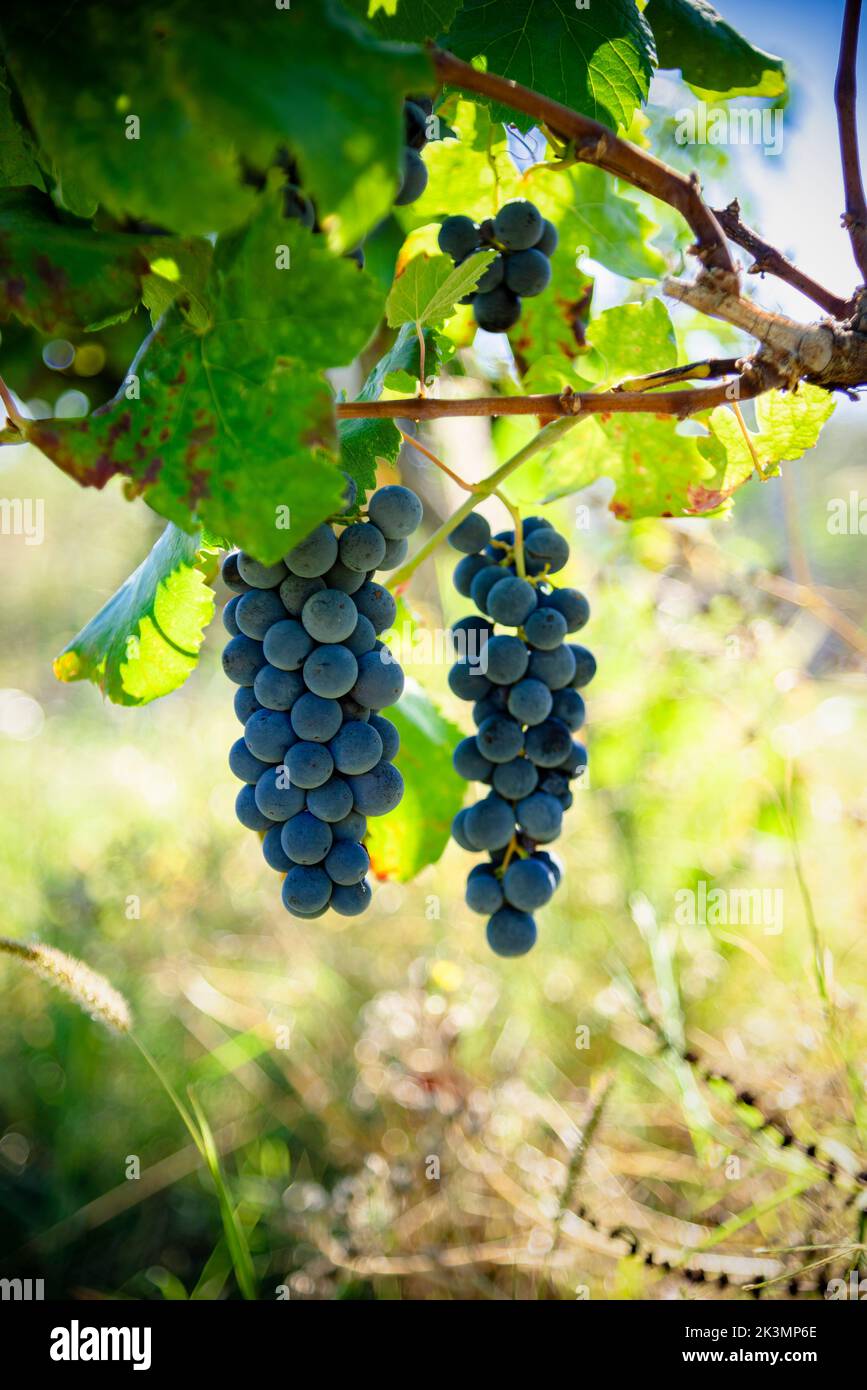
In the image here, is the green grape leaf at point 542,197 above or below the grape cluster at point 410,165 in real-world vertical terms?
above

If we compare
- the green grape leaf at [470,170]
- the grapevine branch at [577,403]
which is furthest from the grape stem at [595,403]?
the green grape leaf at [470,170]

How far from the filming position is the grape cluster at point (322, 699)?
0.57 meters

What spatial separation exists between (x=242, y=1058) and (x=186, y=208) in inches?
60.0

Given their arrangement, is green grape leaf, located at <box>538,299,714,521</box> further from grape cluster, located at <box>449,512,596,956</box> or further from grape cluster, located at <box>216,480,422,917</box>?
grape cluster, located at <box>216,480,422,917</box>

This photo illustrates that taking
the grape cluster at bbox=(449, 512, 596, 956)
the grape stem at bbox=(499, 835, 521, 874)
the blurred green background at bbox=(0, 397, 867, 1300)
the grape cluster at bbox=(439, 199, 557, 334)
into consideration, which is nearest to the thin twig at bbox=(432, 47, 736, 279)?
the grape cluster at bbox=(439, 199, 557, 334)

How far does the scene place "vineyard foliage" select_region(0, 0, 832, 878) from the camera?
36cm

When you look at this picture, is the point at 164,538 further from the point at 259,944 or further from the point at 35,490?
the point at 35,490

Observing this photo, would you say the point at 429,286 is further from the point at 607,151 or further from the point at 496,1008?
the point at 496,1008

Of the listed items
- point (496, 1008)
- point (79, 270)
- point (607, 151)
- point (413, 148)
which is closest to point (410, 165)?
point (413, 148)

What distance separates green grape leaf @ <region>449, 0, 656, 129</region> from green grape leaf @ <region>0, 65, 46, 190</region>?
12.5 inches

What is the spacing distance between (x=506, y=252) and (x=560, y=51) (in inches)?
5.3

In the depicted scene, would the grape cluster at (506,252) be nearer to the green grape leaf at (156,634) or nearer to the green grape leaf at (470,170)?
the green grape leaf at (470,170)

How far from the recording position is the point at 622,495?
0.83 metres
